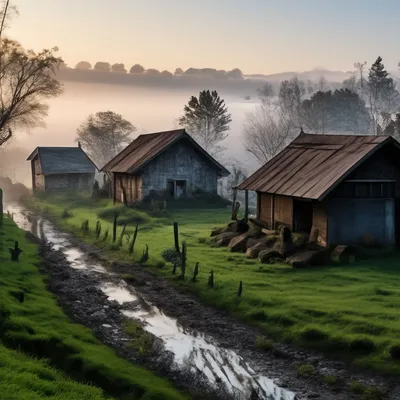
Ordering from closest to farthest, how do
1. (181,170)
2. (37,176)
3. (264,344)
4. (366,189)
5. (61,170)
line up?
1. (264,344)
2. (366,189)
3. (181,170)
4. (61,170)
5. (37,176)

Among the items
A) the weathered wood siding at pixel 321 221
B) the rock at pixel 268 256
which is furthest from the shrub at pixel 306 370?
the weathered wood siding at pixel 321 221

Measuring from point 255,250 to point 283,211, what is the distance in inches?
136

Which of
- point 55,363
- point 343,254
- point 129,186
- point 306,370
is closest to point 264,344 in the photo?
point 306,370

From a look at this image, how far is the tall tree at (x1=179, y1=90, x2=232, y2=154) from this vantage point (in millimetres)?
82250

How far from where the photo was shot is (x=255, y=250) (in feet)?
80.3

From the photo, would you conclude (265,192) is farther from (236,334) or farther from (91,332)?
(91,332)

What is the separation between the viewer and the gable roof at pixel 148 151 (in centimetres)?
4294

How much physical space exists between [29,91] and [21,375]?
42.6 metres

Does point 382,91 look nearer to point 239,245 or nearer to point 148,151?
point 148,151

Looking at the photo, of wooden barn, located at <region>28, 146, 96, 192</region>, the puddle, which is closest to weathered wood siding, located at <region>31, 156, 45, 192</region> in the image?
wooden barn, located at <region>28, 146, 96, 192</region>

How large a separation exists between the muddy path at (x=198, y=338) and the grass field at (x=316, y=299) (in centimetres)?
59

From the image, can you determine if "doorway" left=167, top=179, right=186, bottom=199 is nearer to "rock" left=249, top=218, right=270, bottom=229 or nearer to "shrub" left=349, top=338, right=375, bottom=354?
"rock" left=249, top=218, right=270, bottom=229

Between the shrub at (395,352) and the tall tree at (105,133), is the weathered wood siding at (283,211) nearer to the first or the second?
the shrub at (395,352)

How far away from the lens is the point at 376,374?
42.0ft
